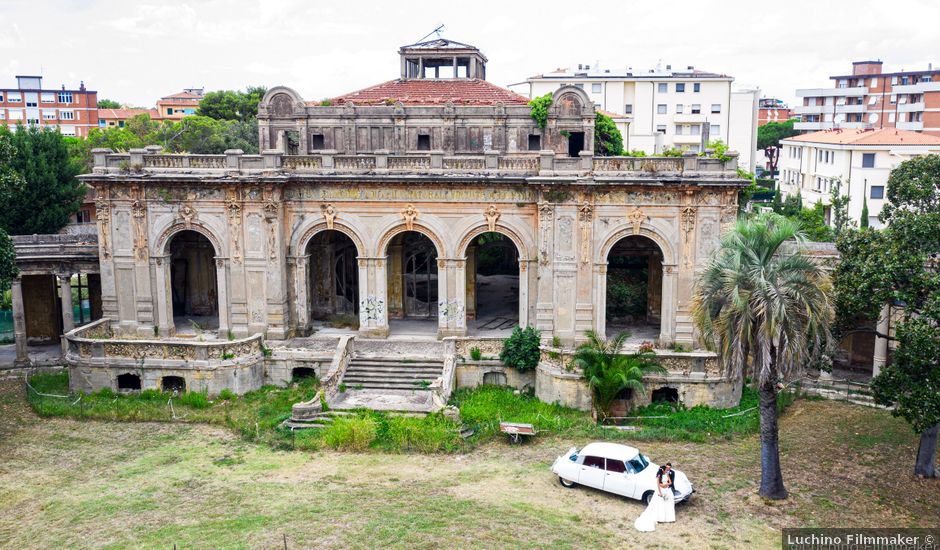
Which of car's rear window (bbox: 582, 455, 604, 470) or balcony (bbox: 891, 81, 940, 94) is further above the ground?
balcony (bbox: 891, 81, 940, 94)

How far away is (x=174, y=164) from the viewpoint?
95.8 ft

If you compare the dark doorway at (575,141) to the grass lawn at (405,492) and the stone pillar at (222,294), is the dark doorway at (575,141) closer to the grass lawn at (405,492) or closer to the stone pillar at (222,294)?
the grass lawn at (405,492)

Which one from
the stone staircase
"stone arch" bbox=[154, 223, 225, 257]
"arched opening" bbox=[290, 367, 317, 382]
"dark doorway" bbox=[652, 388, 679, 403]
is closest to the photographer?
"dark doorway" bbox=[652, 388, 679, 403]

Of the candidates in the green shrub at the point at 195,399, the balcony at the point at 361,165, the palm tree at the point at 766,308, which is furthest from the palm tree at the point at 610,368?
the green shrub at the point at 195,399

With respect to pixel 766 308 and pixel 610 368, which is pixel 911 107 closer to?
pixel 610 368

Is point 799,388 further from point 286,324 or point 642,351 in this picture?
point 286,324

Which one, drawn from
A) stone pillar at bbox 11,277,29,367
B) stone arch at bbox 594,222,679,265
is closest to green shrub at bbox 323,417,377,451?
stone arch at bbox 594,222,679,265

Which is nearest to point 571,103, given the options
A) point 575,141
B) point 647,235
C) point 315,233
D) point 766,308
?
point 575,141

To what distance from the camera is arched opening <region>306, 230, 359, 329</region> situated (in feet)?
106

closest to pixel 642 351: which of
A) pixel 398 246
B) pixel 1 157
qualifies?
pixel 398 246

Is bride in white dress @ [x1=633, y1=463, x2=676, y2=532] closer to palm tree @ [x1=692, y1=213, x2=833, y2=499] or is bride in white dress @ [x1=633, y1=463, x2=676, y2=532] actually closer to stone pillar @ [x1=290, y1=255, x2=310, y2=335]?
palm tree @ [x1=692, y1=213, x2=833, y2=499]

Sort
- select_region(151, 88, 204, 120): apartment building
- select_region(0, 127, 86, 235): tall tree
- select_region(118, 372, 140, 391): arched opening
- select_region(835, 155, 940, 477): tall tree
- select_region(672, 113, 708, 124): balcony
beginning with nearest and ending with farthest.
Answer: select_region(835, 155, 940, 477): tall tree → select_region(118, 372, 140, 391): arched opening → select_region(0, 127, 86, 235): tall tree → select_region(672, 113, 708, 124): balcony → select_region(151, 88, 204, 120): apartment building

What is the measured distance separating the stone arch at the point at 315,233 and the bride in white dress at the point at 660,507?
580 inches

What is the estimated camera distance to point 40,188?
4125cm
